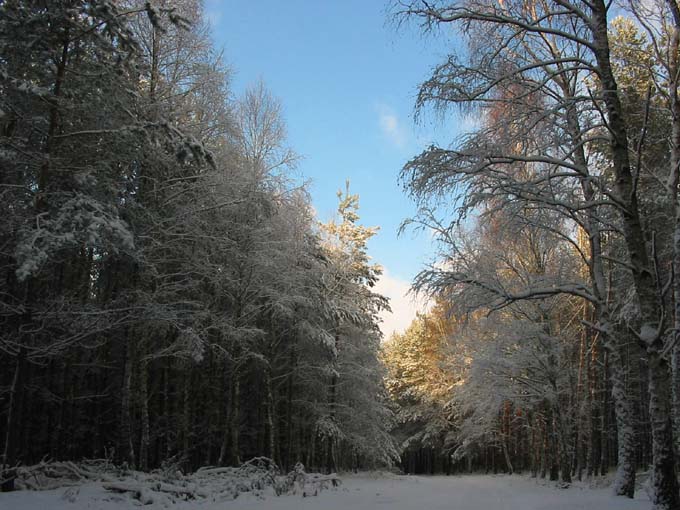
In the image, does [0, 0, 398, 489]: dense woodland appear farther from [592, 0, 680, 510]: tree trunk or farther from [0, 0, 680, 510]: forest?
[592, 0, 680, 510]: tree trunk

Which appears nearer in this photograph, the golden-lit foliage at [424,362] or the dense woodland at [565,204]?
the dense woodland at [565,204]

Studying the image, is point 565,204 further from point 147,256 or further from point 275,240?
point 275,240

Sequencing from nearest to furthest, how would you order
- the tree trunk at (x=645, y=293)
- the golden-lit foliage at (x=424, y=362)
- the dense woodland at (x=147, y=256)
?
the tree trunk at (x=645, y=293) < the dense woodland at (x=147, y=256) < the golden-lit foliage at (x=424, y=362)

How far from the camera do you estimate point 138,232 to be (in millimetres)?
11820

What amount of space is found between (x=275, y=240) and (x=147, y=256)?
6371 millimetres

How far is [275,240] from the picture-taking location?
18.5m

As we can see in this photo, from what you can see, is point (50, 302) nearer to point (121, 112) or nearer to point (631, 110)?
point (121, 112)

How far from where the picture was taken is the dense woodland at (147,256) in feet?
28.3

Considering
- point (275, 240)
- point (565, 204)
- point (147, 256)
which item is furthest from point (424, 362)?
point (565, 204)

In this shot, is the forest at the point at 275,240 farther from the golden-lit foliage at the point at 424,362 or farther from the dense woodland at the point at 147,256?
the golden-lit foliage at the point at 424,362

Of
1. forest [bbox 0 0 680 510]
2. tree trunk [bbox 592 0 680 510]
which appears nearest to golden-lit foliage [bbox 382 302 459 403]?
forest [bbox 0 0 680 510]

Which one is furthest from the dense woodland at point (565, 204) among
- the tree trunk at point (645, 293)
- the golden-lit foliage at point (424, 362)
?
the golden-lit foliage at point (424, 362)

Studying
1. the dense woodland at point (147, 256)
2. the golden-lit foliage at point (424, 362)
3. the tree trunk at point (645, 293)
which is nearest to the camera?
the tree trunk at point (645, 293)

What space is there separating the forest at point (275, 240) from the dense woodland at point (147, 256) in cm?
8
